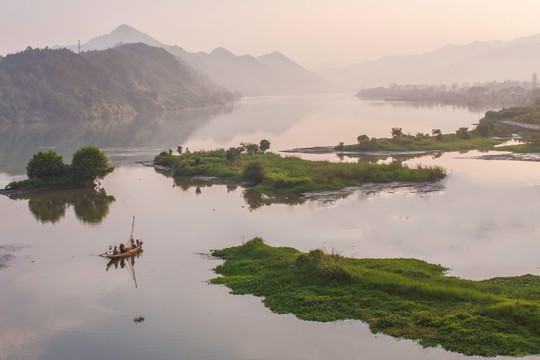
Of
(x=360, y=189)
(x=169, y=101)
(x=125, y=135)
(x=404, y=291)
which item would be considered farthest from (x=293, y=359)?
(x=169, y=101)

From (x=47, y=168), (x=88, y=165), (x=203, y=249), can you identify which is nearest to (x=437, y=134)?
(x=88, y=165)

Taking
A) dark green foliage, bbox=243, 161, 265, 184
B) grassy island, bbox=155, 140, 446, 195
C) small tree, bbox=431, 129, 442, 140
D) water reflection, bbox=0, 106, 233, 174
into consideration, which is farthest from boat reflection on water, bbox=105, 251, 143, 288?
small tree, bbox=431, 129, 442, 140

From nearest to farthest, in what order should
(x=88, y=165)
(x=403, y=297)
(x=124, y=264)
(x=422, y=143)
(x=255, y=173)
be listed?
1. (x=403, y=297)
2. (x=124, y=264)
3. (x=88, y=165)
4. (x=255, y=173)
5. (x=422, y=143)

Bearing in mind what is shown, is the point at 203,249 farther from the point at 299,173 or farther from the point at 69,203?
the point at 299,173

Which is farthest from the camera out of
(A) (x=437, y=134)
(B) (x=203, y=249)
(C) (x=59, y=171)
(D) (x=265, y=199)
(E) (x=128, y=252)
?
(A) (x=437, y=134)

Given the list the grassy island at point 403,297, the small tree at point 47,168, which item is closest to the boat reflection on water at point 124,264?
the grassy island at point 403,297

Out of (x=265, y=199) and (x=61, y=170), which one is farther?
(x=61, y=170)

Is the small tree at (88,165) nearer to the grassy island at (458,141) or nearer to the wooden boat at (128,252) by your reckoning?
the wooden boat at (128,252)
